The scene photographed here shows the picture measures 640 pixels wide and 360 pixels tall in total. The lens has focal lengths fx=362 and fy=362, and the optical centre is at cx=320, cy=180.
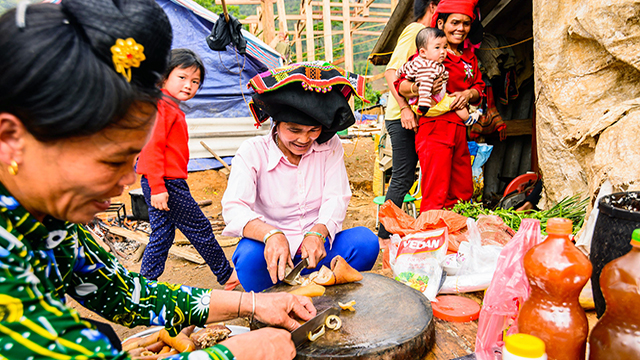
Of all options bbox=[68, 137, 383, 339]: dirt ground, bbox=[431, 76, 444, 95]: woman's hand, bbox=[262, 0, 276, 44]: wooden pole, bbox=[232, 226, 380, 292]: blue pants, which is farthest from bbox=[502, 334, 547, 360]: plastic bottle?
bbox=[262, 0, 276, 44]: wooden pole

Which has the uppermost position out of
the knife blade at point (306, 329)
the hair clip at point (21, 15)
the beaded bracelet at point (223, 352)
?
the hair clip at point (21, 15)

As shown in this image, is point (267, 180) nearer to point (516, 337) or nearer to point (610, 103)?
point (516, 337)

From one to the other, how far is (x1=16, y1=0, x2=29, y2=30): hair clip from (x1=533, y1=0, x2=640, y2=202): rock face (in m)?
2.40

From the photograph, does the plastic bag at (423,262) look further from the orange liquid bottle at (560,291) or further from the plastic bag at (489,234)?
the orange liquid bottle at (560,291)

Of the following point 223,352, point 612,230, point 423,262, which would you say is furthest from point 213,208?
point 612,230

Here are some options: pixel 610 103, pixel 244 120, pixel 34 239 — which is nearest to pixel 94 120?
pixel 34 239

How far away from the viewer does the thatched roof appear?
176 inches

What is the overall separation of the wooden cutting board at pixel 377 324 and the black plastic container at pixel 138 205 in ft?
13.4

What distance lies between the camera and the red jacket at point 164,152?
2957 millimetres

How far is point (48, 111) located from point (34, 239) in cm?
38

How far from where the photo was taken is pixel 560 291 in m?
0.90

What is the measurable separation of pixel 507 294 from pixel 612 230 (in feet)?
1.14

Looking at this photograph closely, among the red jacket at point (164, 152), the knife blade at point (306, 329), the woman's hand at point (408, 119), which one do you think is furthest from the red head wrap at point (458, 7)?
the knife blade at point (306, 329)

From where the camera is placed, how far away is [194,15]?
7.33 m
